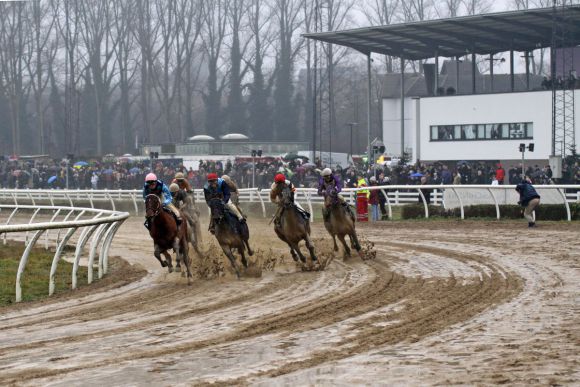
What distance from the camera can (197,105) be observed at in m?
89.4

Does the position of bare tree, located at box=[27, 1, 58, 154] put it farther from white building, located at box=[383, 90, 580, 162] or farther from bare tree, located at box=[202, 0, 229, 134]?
white building, located at box=[383, 90, 580, 162]

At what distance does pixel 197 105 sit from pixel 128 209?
2304 inches

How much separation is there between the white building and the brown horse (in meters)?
29.7

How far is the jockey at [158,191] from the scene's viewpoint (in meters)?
12.6

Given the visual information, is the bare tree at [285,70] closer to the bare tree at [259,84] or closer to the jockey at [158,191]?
the bare tree at [259,84]

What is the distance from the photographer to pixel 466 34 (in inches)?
1783

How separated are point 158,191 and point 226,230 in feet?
3.68

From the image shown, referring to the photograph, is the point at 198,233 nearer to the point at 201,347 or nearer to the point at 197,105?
the point at 201,347

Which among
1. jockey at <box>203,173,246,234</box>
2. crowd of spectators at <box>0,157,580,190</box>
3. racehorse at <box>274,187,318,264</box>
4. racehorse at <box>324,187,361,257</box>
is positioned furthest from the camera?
crowd of spectators at <box>0,157,580,190</box>

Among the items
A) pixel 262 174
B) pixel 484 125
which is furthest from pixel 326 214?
pixel 484 125

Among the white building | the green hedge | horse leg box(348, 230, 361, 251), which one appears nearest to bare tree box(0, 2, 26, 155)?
the white building

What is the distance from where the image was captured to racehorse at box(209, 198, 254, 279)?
13250 mm

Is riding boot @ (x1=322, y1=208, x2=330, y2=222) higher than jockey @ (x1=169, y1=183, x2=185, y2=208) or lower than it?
lower

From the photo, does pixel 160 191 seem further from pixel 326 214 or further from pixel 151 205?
pixel 326 214
